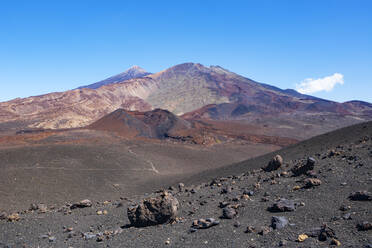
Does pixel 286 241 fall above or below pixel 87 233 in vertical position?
above

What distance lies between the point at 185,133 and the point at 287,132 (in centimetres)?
2630

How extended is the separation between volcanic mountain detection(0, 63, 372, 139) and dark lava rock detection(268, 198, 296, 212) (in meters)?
57.2

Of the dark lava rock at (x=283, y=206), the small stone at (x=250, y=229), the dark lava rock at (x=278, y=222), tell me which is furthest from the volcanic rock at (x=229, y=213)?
the dark lava rock at (x=278, y=222)

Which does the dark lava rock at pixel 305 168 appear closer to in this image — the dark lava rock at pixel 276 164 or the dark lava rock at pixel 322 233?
the dark lava rock at pixel 276 164

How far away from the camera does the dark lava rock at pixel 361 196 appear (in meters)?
7.25

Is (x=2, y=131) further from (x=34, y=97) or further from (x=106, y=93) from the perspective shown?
(x=106, y=93)

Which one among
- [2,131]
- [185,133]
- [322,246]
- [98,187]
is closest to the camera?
[322,246]

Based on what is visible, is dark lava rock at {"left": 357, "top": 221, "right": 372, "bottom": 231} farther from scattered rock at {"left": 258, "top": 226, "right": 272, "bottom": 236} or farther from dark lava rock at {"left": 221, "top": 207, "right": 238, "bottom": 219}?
dark lava rock at {"left": 221, "top": 207, "right": 238, "bottom": 219}

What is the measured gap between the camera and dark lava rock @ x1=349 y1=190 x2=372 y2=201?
285 inches

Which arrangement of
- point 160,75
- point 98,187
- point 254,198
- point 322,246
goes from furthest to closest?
point 160,75
point 98,187
point 254,198
point 322,246

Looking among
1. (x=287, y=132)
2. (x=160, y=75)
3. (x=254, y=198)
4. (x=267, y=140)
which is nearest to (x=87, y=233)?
(x=254, y=198)

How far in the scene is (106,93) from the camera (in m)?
114

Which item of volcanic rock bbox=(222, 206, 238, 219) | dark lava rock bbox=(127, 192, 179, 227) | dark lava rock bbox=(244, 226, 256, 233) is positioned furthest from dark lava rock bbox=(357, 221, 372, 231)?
dark lava rock bbox=(127, 192, 179, 227)

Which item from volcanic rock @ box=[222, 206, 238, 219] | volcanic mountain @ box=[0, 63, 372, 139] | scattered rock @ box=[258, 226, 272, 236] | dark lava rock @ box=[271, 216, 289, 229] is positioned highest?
volcanic mountain @ box=[0, 63, 372, 139]
